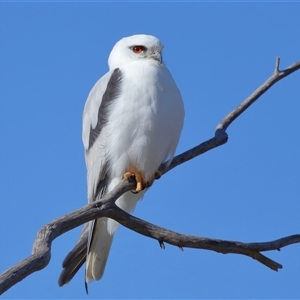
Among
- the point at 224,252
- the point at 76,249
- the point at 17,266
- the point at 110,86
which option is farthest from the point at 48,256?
the point at 110,86

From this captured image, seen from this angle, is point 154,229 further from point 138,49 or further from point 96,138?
point 138,49

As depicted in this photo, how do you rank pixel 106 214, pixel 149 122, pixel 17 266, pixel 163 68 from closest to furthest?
1. pixel 17 266
2. pixel 106 214
3. pixel 149 122
4. pixel 163 68

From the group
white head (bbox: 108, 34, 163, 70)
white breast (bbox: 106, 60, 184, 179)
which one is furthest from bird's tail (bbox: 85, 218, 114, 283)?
white head (bbox: 108, 34, 163, 70)

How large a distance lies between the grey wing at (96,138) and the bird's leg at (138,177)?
218 millimetres

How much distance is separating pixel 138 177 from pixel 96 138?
51cm

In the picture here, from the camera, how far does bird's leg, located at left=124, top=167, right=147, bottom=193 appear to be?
6.23 meters

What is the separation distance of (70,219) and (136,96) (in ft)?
5.08

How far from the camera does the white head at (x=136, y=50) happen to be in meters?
6.72

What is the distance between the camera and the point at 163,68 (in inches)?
257

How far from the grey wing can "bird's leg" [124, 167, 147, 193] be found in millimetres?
218

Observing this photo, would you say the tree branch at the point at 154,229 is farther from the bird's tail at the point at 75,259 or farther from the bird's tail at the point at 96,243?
the bird's tail at the point at 75,259

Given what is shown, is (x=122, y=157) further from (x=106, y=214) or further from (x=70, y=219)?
(x=70, y=219)

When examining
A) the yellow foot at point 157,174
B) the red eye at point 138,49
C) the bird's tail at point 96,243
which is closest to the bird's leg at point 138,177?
the yellow foot at point 157,174

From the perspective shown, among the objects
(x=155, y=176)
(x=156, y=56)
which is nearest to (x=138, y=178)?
(x=155, y=176)
